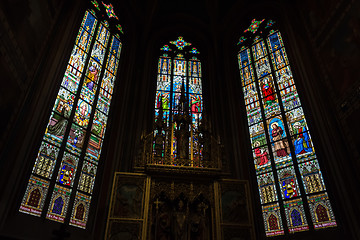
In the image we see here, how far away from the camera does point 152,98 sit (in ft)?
35.1

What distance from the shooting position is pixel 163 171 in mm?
7160

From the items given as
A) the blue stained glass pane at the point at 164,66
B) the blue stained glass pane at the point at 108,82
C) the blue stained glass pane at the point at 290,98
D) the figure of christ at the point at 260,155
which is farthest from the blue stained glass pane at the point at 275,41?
the blue stained glass pane at the point at 108,82

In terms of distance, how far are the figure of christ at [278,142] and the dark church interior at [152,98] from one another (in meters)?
0.82

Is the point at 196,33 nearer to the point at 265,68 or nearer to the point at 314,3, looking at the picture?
the point at 265,68

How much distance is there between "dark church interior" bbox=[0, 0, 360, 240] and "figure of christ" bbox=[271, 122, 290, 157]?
2.69ft

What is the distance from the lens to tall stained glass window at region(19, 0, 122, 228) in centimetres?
670

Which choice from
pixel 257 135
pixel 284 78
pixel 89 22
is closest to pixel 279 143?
pixel 257 135

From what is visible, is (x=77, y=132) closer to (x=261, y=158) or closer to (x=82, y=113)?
(x=82, y=113)

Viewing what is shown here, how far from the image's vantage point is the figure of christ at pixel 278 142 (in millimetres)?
8566

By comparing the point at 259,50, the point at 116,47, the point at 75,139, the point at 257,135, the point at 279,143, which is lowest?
the point at 75,139

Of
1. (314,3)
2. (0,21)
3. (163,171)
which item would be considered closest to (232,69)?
(314,3)

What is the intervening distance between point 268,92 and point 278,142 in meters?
1.94

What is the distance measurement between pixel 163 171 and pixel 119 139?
233cm

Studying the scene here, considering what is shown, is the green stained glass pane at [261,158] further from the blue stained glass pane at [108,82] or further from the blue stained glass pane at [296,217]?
the blue stained glass pane at [108,82]
